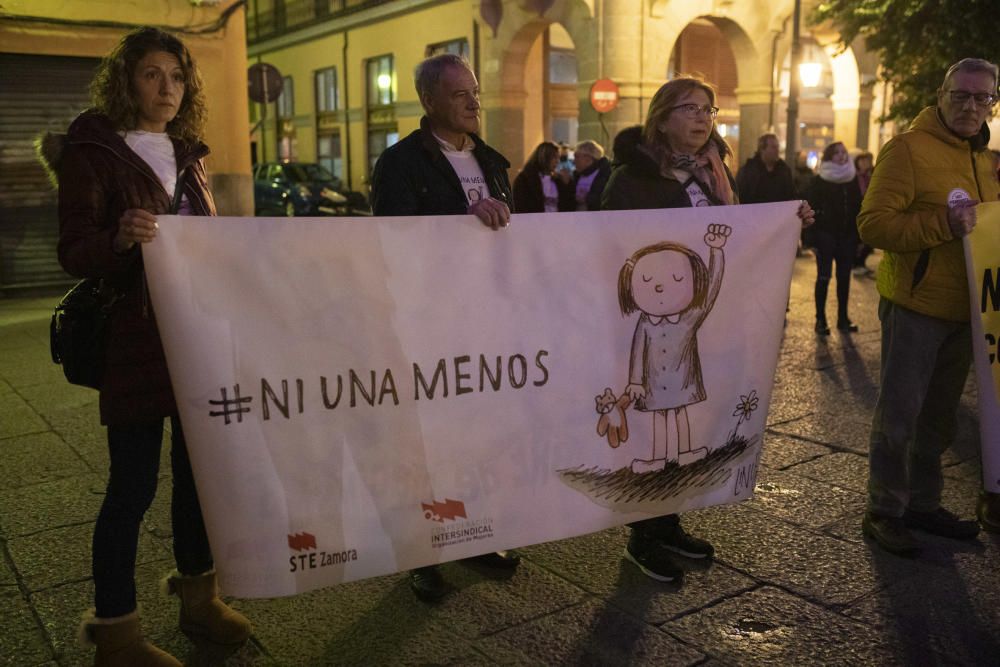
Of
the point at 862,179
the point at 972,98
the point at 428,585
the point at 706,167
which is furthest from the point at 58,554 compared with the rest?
the point at 862,179

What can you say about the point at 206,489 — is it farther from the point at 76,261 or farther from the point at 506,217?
the point at 506,217

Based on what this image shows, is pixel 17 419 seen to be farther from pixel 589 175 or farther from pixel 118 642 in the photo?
pixel 589 175

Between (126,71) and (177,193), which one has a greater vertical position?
(126,71)

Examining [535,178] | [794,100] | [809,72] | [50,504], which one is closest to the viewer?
[50,504]

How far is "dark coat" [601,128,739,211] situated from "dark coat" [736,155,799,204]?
630 centimetres

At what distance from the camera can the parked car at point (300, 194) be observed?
69.8ft

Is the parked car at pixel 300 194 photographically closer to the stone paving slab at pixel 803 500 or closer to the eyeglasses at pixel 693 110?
the stone paving slab at pixel 803 500

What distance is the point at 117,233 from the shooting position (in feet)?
8.14

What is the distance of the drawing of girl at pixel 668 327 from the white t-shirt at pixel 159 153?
4.67ft

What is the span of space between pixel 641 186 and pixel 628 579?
1.44 metres

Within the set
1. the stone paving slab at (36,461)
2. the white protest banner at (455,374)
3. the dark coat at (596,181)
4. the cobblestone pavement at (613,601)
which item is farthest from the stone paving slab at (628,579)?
the dark coat at (596,181)

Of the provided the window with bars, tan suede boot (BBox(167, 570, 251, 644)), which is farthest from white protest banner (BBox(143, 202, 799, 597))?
the window with bars

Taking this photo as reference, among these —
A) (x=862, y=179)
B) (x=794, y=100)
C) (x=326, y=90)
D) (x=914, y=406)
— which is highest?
(x=326, y=90)

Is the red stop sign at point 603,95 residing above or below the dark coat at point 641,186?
above
